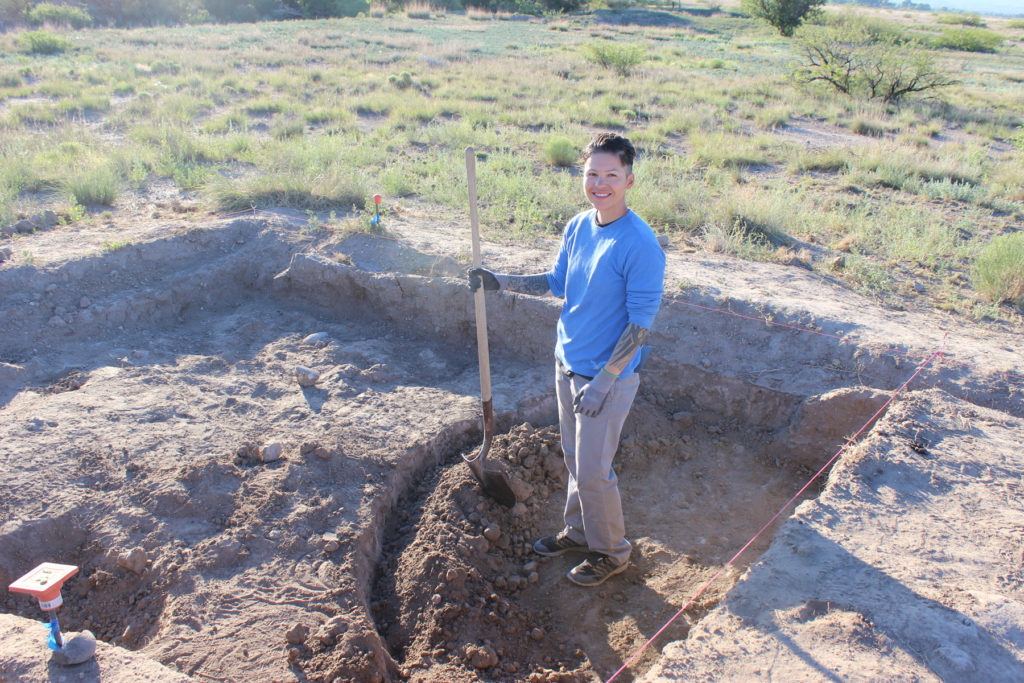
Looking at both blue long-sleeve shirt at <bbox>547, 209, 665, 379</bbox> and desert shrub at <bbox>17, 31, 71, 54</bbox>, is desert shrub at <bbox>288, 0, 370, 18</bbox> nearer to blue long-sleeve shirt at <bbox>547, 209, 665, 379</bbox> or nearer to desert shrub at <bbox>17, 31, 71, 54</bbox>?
desert shrub at <bbox>17, 31, 71, 54</bbox>

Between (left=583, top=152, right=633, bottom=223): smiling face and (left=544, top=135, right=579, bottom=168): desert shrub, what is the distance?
7448 mm

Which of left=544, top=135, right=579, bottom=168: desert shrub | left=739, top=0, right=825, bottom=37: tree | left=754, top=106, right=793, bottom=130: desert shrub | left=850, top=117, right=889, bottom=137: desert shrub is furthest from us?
left=739, top=0, right=825, bottom=37: tree

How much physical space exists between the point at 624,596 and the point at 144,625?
Result: 2.36 meters

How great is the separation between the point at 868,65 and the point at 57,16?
31612 mm

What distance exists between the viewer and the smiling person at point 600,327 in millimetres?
2957

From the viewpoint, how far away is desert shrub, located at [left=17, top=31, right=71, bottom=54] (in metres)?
20.2

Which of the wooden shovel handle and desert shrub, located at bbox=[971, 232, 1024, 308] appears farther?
desert shrub, located at bbox=[971, 232, 1024, 308]

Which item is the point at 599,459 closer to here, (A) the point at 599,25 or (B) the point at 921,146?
(B) the point at 921,146

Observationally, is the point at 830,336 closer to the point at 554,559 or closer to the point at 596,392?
the point at 554,559

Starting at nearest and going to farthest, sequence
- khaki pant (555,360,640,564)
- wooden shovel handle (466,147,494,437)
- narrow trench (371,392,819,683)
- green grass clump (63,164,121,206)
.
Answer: khaki pant (555,360,640,564), narrow trench (371,392,819,683), wooden shovel handle (466,147,494,437), green grass clump (63,164,121,206)

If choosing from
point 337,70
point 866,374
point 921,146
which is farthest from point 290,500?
point 337,70

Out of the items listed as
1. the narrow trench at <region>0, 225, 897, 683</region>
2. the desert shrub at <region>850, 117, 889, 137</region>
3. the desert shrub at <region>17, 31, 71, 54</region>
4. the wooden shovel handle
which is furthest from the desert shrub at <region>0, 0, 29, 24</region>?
the wooden shovel handle

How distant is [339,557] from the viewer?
144 inches

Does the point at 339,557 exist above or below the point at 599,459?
below
